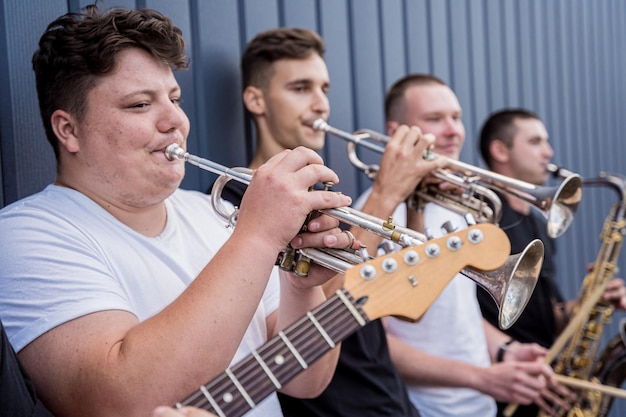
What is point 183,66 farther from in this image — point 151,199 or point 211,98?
point 211,98

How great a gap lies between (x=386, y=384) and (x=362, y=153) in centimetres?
136

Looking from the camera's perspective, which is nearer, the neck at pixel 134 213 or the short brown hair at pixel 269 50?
the neck at pixel 134 213

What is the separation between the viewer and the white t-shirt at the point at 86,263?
1.52m

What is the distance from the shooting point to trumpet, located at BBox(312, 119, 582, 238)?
8.79 ft

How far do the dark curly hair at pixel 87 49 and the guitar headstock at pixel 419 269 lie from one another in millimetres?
848

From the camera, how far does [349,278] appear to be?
1.33 m

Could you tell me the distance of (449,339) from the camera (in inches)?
113

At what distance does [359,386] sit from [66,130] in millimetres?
1157

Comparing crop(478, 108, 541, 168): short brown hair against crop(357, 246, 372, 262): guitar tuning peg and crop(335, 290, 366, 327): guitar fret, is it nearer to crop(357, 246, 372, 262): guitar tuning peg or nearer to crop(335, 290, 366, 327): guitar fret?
crop(357, 246, 372, 262): guitar tuning peg

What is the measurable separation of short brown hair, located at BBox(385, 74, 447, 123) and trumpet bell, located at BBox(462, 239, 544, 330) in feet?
6.16

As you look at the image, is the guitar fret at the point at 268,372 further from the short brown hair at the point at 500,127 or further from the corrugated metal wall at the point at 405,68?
the short brown hair at the point at 500,127

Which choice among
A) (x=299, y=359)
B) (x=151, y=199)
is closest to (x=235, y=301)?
(x=299, y=359)

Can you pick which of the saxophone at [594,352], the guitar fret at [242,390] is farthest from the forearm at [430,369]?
the guitar fret at [242,390]

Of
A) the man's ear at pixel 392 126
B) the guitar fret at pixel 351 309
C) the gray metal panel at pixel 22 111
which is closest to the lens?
the guitar fret at pixel 351 309
